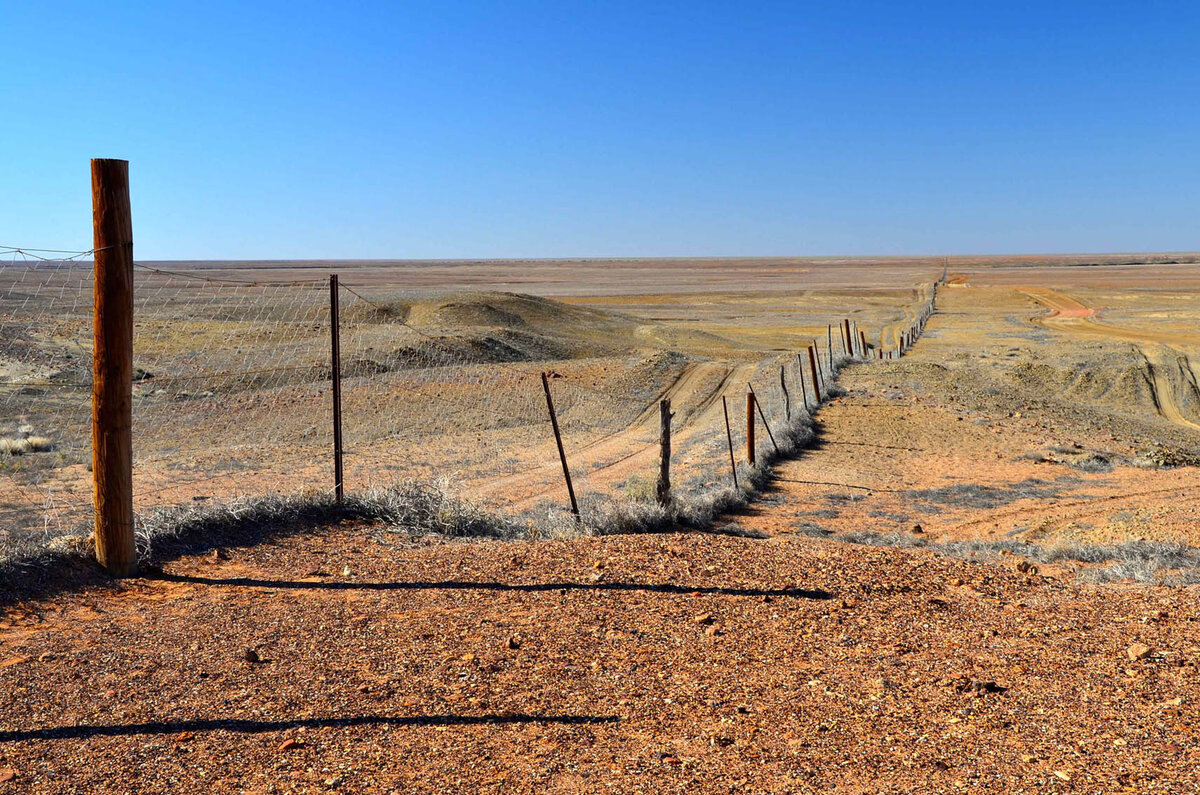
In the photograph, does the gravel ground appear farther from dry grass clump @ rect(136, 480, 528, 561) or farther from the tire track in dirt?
the tire track in dirt

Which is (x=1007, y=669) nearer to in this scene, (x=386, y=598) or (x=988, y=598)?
(x=988, y=598)

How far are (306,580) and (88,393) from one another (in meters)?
18.2

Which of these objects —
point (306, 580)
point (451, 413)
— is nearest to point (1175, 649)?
point (306, 580)

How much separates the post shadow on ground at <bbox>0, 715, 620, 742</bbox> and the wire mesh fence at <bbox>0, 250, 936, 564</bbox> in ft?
10.1

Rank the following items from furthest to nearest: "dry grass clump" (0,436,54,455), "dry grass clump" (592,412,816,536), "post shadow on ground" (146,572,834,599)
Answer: "dry grass clump" (0,436,54,455) < "dry grass clump" (592,412,816,536) < "post shadow on ground" (146,572,834,599)

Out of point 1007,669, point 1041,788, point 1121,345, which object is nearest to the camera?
point 1041,788

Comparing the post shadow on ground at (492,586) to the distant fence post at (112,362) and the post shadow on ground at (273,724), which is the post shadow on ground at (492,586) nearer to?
the distant fence post at (112,362)

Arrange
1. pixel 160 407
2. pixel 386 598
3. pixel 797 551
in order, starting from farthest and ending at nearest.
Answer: pixel 160 407 < pixel 797 551 < pixel 386 598

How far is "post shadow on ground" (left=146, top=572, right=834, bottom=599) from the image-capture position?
7031mm

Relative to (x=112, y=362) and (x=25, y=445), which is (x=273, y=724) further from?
(x=25, y=445)

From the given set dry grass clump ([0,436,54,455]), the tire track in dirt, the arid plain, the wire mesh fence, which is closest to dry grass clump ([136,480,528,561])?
the arid plain

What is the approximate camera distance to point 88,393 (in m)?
22.1

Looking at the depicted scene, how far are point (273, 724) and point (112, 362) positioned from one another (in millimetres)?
3531

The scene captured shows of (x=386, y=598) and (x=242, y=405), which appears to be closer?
(x=386, y=598)
